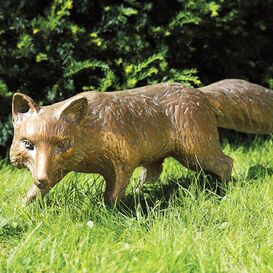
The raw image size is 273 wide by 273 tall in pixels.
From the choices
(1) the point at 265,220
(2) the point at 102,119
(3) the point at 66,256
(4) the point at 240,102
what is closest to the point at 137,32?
(4) the point at 240,102

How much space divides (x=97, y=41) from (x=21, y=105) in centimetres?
196

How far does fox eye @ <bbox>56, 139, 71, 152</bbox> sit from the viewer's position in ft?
10.2

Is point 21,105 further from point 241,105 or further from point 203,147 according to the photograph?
point 241,105

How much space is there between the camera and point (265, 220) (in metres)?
3.19

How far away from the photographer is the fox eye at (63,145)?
3.11 metres

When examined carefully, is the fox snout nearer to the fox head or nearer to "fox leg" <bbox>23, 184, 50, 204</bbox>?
the fox head

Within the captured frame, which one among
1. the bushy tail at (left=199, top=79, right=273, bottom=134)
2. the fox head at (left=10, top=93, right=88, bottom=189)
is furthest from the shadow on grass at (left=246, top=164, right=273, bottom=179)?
the fox head at (left=10, top=93, right=88, bottom=189)

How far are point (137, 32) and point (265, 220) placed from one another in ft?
8.49

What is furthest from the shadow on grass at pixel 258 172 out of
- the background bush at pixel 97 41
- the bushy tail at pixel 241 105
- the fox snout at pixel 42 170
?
the fox snout at pixel 42 170

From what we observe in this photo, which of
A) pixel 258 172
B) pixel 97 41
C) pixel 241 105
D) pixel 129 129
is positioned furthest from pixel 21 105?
pixel 97 41

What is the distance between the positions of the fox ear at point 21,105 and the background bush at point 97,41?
5.95 feet

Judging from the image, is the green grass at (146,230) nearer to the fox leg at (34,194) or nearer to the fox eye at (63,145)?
the fox leg at (34,194)

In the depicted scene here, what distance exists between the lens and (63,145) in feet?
10.2

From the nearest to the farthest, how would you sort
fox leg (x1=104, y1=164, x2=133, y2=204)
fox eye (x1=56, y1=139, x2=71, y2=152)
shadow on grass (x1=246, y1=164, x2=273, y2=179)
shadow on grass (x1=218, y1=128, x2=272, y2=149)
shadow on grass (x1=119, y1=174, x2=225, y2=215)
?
fox eye (x1=56, y1=139, x2=71, y2=152) < fox leg (x1=104, y1=164, x2=133, y2=204) < shadow on grass (x1=119, y1=174, x2=225, y2=215) < shadow on grass (x1=246, y1=164, x2=273, y2=179) < shadow on grass (x1=218, y1=128, x2=272, y2=149)
